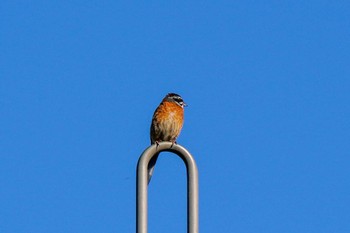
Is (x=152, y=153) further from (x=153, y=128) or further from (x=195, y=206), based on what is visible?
(x=153, y=128)

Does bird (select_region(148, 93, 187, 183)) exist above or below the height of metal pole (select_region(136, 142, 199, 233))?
above

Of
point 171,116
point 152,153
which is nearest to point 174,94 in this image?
point 171,116

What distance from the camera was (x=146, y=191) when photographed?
6.44m

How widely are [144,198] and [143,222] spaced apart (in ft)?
0.64

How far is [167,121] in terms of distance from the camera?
575 inches

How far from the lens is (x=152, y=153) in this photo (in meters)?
6.97

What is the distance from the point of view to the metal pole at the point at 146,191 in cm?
633

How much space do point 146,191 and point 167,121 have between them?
819 cm

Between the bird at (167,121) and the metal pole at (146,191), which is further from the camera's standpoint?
the bird at (167,121)

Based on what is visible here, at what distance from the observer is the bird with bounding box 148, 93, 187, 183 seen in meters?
14.6

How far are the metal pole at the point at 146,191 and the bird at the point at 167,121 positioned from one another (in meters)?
7.44

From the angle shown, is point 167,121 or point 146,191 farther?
point 167,121

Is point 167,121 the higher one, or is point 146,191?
point 167,121

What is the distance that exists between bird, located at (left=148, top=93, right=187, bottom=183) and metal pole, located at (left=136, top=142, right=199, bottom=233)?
293 inches
